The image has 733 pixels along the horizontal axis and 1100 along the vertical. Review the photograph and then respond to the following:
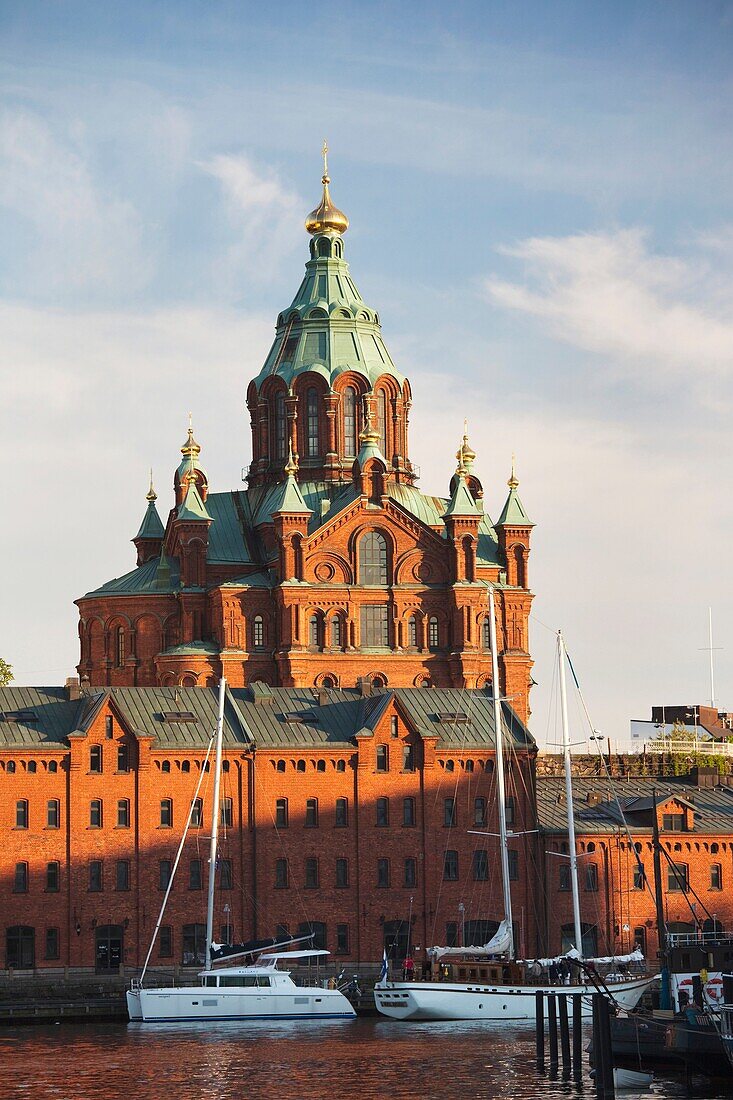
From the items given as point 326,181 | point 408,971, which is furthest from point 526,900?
point 326,181

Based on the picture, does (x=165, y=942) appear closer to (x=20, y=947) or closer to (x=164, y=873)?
(x=164, y=873)

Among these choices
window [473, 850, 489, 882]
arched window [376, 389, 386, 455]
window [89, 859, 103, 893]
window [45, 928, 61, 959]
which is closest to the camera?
window [45, 928, 61, 959]

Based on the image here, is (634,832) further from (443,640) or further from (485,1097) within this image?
(485,1097)

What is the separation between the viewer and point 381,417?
152375 millimetres

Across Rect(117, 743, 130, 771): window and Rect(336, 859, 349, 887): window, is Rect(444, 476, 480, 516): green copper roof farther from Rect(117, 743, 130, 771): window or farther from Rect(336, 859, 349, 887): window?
Rect(117, 743, 130, 771): window

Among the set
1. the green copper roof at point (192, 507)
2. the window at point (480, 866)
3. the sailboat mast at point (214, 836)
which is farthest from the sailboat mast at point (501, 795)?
the green copper roof at point (192, 507)

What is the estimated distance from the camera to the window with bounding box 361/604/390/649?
140375mm

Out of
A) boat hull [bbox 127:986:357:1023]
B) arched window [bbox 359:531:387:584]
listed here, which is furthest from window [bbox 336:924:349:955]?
arched window [bbox 359:531:387:584]

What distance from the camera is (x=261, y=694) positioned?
120 meters

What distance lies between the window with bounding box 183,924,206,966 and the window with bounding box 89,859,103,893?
15.1 feet

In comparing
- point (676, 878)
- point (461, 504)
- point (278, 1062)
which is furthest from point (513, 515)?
point (278, 1062)

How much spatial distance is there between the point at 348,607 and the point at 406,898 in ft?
93.7

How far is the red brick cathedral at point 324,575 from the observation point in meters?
139

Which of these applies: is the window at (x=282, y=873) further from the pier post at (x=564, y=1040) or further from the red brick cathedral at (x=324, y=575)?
the pier post at (x=564, y=1040)
